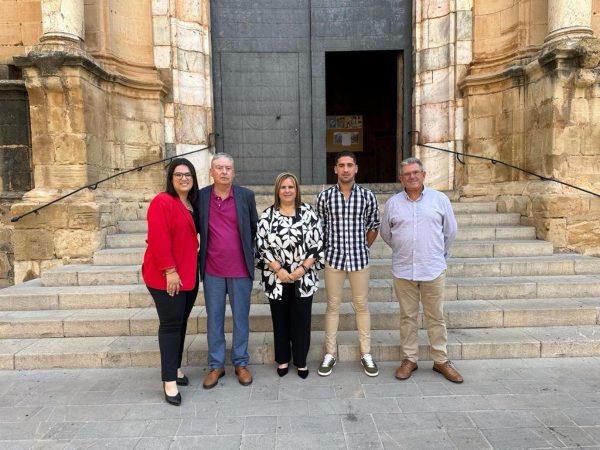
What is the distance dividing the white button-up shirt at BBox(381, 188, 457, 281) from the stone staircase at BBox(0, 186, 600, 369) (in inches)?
35.4

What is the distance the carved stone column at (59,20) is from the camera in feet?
18.4

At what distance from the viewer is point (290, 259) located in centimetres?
341

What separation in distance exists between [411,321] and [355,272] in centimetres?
65

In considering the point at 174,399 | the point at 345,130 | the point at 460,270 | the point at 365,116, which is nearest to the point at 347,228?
the point at 174,399

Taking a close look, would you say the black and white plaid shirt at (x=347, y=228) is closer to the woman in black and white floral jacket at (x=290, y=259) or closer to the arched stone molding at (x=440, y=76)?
the woman in black and white floral jacket at (x=290, y=259)

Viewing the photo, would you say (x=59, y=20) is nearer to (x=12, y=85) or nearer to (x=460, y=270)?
(x=12, y=85)

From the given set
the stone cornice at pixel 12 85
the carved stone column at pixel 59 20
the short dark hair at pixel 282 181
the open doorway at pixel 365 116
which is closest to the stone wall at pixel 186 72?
the carved stone column at pixel 59 20

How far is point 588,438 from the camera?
2.69 metres

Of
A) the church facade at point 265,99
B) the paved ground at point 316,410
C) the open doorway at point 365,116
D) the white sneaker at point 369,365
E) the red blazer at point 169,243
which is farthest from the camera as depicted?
the open doorway at point 365,116

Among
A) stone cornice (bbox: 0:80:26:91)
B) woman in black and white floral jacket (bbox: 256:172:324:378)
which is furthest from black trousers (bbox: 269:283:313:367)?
stone cornice (bbox: 0:80:26:91)

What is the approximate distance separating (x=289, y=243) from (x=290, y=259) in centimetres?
13

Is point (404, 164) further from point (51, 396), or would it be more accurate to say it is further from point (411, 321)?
point (51, 396)

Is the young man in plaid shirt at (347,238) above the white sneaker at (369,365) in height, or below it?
above

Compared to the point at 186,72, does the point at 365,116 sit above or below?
above
